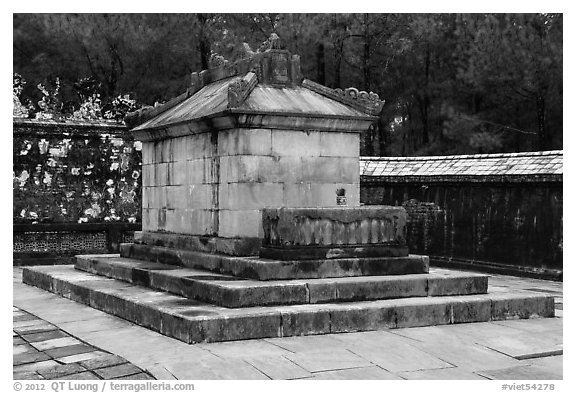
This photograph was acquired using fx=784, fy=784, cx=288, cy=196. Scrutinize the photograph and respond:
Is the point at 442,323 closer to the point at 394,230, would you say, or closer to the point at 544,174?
the point at 394,230

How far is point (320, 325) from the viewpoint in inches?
286

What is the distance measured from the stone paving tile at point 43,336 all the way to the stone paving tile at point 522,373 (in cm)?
386

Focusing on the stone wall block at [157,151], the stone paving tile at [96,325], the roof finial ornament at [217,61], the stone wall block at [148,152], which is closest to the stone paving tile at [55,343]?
the stone paving tile at [96,325]

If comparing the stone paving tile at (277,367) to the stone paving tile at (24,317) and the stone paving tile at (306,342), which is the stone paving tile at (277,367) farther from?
the stone paving tile at (24,317)

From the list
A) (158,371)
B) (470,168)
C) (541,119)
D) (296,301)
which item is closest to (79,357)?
(158,371)

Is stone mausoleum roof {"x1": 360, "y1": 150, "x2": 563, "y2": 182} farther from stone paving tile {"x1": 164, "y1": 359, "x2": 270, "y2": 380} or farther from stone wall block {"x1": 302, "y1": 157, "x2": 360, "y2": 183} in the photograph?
stone paving tile {"x1": 164, "y1": 359, "x2": 270, "y2": 380}

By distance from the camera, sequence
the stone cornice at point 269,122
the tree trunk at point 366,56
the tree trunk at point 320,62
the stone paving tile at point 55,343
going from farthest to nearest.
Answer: the tree trunk at point 320,62 → the tree trunk at point 366,56 → the stone cornice at point 269,122 → the stone paving tile at point 55,343

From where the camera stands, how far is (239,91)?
28.5 feet

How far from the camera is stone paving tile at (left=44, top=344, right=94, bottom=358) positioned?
6492 millimetres

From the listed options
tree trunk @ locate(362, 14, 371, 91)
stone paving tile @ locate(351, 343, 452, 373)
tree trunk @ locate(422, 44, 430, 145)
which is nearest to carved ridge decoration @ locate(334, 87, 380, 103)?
stone paving tile @ locate(351, 343, 452, 373)

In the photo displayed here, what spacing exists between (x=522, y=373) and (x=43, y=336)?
4293 mm

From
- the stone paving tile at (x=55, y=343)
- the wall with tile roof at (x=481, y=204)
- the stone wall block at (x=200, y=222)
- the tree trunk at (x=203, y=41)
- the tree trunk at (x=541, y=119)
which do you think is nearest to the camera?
the stone paving tile at (x=55, y=343)

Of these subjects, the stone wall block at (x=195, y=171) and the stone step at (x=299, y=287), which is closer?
the stone step at (x=299, y=287)

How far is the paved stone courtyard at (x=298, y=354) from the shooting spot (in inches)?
230
